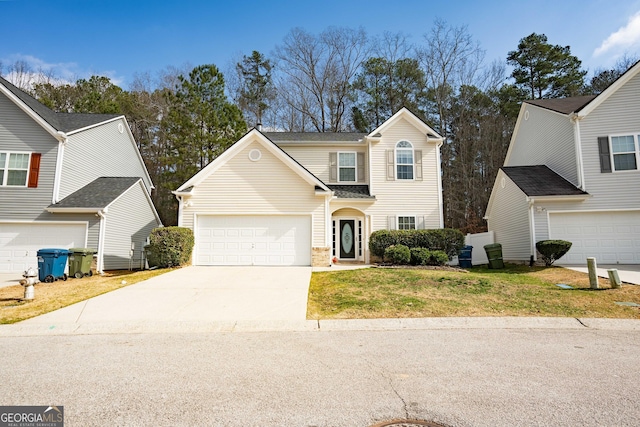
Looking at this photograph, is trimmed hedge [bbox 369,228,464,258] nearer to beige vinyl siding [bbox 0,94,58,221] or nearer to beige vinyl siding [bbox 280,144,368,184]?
beige vinyl siding [bbox 280,144,368,184]

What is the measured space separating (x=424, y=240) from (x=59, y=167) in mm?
15674

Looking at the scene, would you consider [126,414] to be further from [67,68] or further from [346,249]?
[67,68]

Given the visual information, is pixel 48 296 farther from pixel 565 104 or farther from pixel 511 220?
pixel 565 104

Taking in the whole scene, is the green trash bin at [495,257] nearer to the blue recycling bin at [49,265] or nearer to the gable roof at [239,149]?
the gable roof at [239,149]

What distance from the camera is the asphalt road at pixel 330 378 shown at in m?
3.03

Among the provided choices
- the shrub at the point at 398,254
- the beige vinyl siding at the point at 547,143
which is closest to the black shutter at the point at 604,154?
the beige vinyl siding at the point at 547,143

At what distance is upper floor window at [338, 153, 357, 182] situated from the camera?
18.3 meters

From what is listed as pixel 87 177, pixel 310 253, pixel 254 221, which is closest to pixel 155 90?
pixel 87 177

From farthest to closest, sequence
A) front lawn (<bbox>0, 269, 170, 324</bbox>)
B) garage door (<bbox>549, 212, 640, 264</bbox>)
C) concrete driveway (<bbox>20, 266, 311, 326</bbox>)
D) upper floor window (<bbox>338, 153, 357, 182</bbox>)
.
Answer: upper floor window (<bbox>338, 153, 357, 182</bbox>), garage door (<bbox>549, 212, 640, 264</bbox>), front lawn (<bbox>0, 269, 170, 324</bbox>), concrete driveway (<bbox>20, 266, 311, 326</bbox>)

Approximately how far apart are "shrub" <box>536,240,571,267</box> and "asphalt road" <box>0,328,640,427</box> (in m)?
8.62

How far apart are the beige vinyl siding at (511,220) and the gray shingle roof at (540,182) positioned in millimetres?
362

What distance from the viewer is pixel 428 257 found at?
14.1 m

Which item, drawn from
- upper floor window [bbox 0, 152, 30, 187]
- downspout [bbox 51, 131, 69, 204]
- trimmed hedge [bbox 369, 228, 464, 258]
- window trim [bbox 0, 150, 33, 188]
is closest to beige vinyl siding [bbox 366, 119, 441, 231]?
trimmed hedge [bbox 369, 228, 464, 258]

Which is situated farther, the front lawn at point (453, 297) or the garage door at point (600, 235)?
the garage door at point (600, 235)
